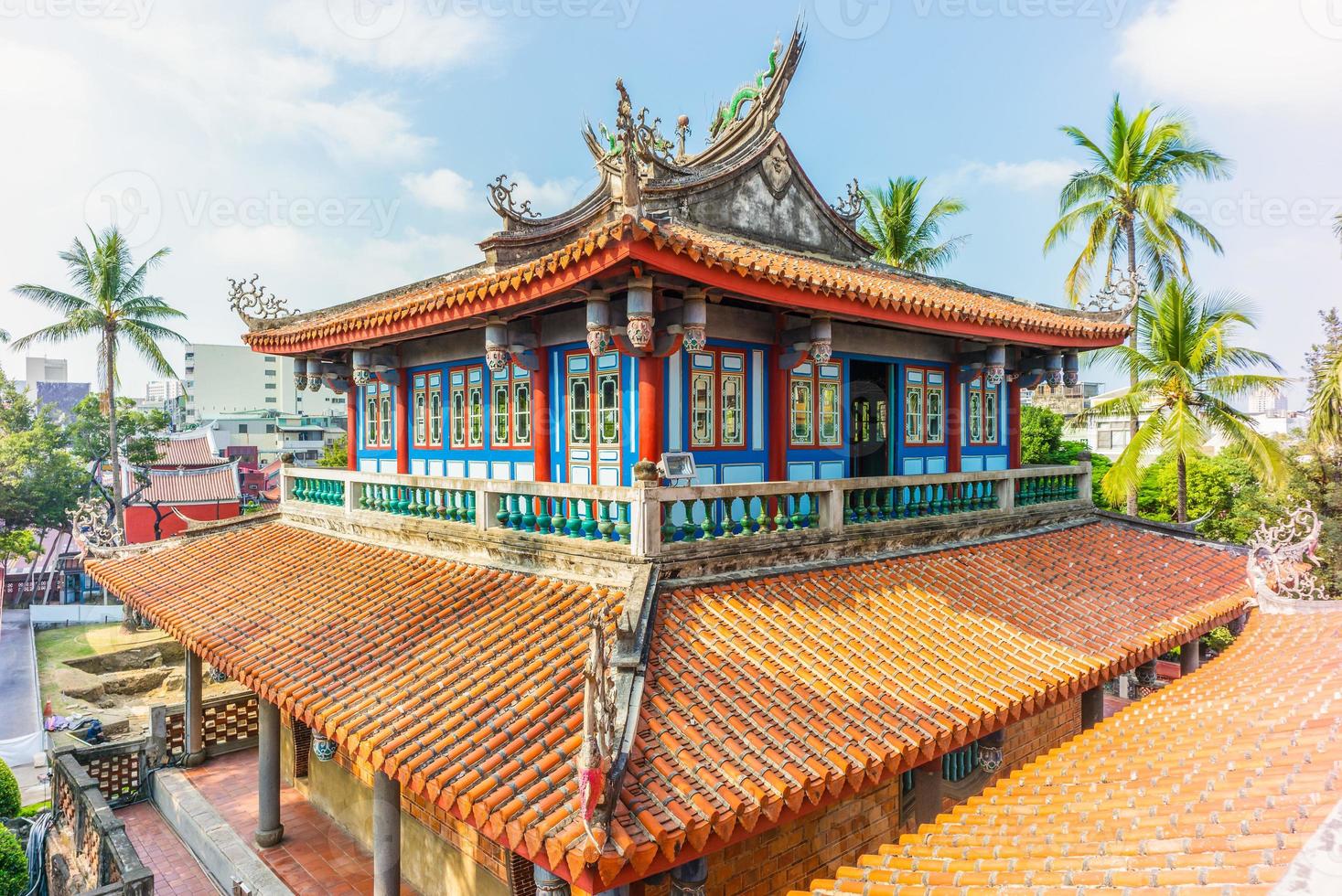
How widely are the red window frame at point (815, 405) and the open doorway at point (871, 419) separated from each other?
1136 mm

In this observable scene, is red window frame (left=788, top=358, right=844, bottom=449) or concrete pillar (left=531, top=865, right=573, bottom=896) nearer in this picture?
concrete pillar (left=531, top=865, right=573, bottom=896)

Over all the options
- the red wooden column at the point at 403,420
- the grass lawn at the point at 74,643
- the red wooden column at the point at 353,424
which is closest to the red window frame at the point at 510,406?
the red wooden column at the point at 403,420

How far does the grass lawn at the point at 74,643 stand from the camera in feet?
87.8

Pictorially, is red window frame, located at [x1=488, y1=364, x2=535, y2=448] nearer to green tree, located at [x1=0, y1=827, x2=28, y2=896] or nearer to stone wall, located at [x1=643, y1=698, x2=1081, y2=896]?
stone wall, located at [x1=643, y1=698, x2=1081, y2=896]

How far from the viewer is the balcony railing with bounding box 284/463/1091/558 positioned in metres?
6.91

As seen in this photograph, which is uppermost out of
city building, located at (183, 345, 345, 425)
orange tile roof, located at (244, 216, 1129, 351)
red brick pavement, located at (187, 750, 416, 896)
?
city building, located at (183, 345, 345, 425)

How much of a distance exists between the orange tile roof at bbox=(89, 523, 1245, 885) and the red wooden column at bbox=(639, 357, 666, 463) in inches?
65.6

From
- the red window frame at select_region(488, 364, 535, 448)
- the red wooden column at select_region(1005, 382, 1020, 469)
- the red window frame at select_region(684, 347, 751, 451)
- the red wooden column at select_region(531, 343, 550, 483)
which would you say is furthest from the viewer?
the red wooden column at select_region(1005, 382, 1020, 469)

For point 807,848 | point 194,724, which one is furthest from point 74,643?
point 807,848

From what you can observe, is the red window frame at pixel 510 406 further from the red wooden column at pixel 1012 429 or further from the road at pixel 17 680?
the road at pixel 17 680

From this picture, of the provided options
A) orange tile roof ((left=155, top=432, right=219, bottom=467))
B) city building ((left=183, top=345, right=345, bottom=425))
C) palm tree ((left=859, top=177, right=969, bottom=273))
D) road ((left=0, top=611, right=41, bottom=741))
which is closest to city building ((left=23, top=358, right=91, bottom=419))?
city building ((left=183, top=345, right=345, bottom=425))

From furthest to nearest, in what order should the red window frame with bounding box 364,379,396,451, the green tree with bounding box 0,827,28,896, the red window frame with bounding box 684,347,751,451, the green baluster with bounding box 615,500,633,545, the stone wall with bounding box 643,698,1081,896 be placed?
the red window frame with bounding box 364,379,396,451, the green tree with bounding box 0,827,28,896, the red window frame with bounding box 684,347,751,451, the green baluster with bounding box 615,500,633,545, the stone wall with bounding box 643,698,1081,896

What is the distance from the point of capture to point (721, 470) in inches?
347

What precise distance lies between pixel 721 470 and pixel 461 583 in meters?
3.23
